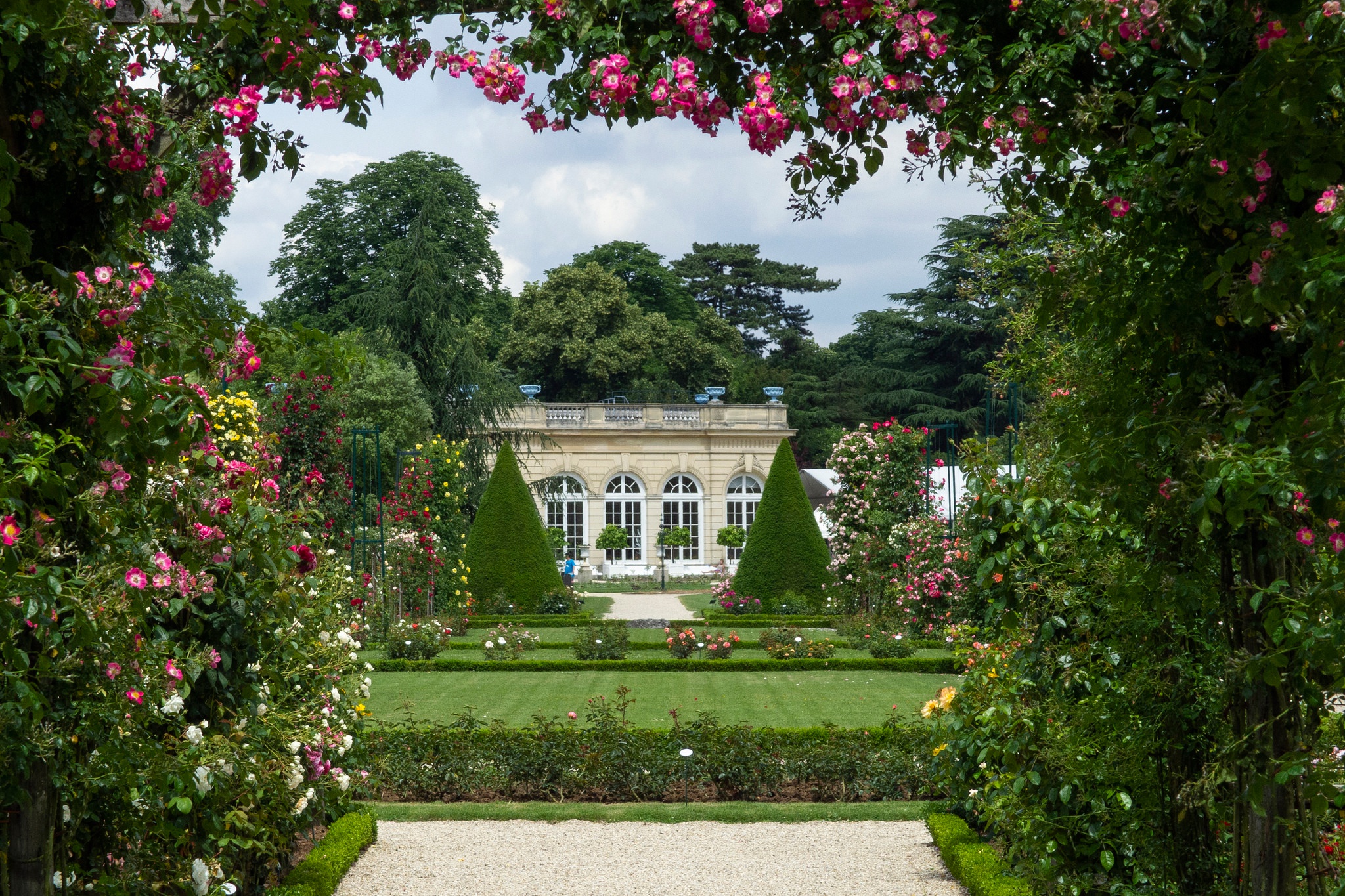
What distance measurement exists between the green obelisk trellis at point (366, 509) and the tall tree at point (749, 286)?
24.7 metres

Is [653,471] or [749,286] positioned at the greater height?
[749,286]

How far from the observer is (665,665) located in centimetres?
1200

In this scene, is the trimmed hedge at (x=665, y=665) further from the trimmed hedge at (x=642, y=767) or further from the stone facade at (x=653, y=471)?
the stone facade at (x=653, y=471)

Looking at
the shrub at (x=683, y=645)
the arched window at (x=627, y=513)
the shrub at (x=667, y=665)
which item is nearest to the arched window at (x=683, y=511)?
the arched window at (x=627, y=513)

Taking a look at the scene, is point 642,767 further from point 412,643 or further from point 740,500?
point 740,500

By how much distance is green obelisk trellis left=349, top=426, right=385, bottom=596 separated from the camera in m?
12.1

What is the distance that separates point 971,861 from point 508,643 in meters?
8.39

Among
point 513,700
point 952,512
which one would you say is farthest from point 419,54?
point 952,512

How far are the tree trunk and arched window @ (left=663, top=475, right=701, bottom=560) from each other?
26.3m

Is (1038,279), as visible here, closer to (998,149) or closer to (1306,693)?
(998,149)

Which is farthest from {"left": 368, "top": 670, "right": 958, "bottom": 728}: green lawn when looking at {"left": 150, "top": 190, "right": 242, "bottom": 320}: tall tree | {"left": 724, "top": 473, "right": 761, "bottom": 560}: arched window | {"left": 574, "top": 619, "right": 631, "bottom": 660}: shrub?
{"left": 724, "top": 473, "right": 761, "bottom": 560}: arched window

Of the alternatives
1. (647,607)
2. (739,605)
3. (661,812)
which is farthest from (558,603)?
(661,812)

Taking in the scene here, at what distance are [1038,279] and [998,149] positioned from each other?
35cm

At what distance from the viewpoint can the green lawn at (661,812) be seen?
6.41 meters
